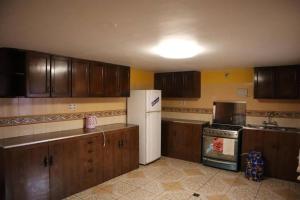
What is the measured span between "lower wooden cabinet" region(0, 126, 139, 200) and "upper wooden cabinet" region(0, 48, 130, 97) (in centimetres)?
86

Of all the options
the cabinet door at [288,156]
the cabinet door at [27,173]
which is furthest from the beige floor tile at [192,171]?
the cabinet door at [27,173]

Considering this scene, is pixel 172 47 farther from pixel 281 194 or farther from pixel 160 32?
pixel 281 194

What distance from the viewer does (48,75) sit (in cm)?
344

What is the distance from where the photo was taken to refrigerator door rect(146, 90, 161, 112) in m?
4.93

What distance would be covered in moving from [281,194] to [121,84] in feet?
12.1

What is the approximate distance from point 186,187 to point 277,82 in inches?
114

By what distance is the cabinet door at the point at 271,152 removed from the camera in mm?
4281

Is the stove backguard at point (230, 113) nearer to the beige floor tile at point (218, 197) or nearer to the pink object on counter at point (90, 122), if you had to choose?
the beige floor tile at point (218, 197)

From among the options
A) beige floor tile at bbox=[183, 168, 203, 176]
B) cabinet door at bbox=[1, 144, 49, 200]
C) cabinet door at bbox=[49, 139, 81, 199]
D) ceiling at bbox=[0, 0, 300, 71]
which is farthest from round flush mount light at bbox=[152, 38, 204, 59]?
beige floor tile at bbox=[183, 168, 203, 176]

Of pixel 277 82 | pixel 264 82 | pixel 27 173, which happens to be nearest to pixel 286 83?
pixel 277 82

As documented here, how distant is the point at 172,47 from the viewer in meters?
2.89

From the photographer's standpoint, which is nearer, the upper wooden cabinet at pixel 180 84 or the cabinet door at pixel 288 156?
the cabinet door at pixel 288 156

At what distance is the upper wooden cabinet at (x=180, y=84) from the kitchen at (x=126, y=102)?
0.03 m

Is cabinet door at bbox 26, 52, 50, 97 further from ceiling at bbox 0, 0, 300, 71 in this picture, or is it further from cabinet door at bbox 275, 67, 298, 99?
cabinet door at bbox 275, 67, 298, 99
